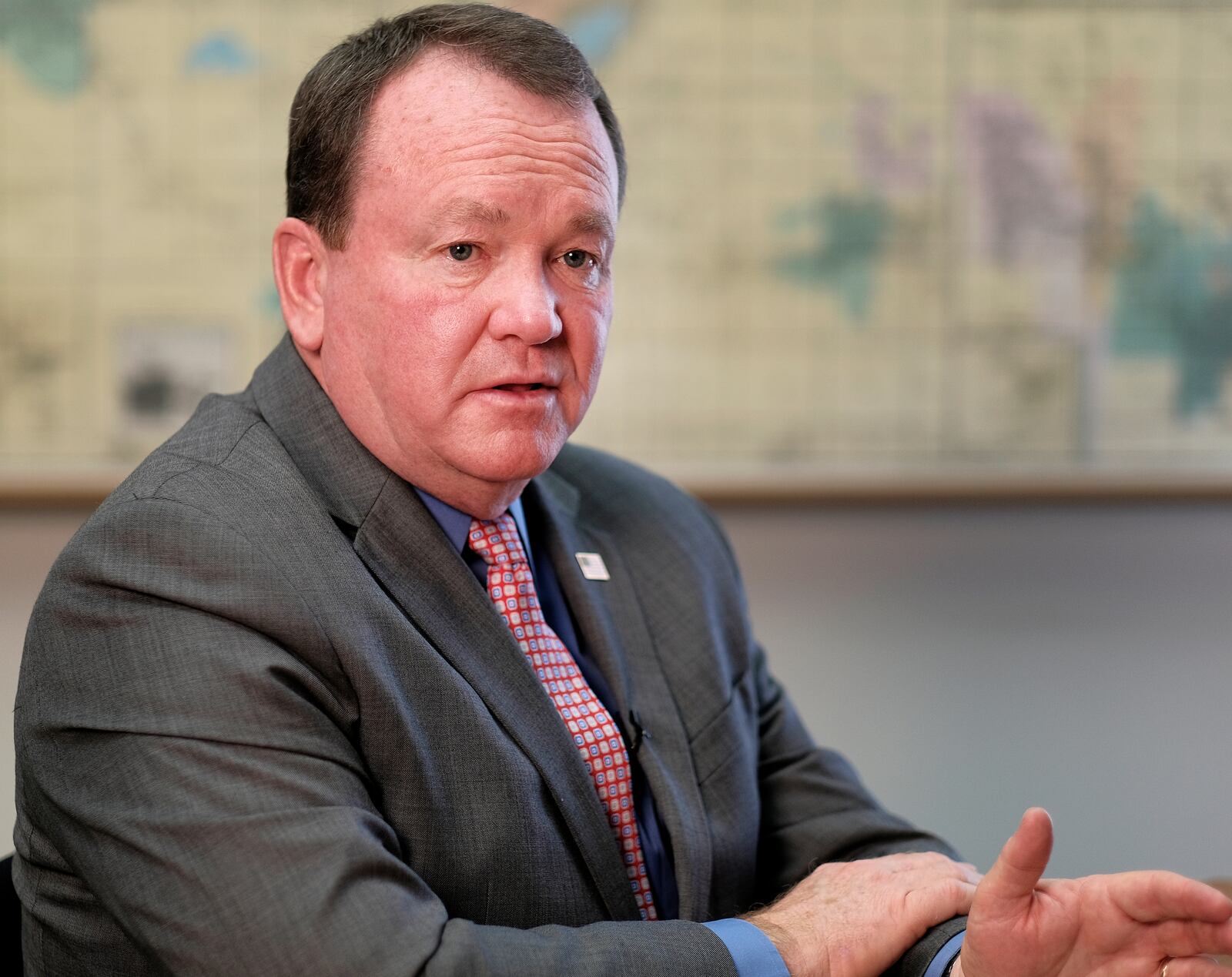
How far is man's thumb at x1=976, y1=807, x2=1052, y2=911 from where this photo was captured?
49.3 inches

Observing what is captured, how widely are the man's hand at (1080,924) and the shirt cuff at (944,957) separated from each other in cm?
16

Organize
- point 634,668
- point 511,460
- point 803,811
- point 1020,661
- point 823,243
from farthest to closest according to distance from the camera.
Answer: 1. point 1020,661
2. point 823,243
3. point 803,811
4. point 634,668
5. point 511,460

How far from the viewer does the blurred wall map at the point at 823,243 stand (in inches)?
95.6

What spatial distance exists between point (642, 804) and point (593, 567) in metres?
0.35

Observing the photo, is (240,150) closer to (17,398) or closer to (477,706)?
(17,398)

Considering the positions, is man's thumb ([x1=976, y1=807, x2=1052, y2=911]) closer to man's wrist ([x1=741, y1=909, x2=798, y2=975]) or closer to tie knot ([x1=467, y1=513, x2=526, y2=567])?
man's wrist ([x1=741, y1=909, x2=798, y2=975])

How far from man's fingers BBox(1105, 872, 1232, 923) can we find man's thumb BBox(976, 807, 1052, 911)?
83mm

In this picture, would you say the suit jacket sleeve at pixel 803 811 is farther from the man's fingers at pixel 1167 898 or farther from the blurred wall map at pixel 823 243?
the blurred wall map at pixel 823 243

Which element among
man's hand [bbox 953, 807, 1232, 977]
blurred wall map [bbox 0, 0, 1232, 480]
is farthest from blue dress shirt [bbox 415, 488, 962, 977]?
blurred wall map [bbox 0, 0, 1232, 480]

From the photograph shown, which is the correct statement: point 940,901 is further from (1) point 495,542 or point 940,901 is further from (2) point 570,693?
(1) point 495,542

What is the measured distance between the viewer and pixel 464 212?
4.90ft

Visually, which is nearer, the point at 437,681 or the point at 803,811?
the point at 437,681

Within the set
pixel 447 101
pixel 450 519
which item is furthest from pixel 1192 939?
pixel 447 101

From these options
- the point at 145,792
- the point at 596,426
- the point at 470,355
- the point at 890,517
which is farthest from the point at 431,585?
the point at 890,517
